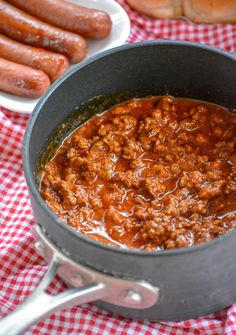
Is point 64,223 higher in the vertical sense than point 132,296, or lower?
higher

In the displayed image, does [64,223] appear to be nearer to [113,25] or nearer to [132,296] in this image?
[132,296]

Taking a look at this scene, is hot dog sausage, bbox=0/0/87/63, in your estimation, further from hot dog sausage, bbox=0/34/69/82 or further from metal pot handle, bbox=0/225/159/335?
metal pot handle, bbox=0/225/159/335

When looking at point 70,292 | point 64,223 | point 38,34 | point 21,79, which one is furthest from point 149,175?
point 38,34

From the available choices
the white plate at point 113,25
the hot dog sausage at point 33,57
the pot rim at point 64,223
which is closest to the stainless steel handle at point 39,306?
the pot rim at point 64,223

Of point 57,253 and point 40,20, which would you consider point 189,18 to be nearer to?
point 40,20

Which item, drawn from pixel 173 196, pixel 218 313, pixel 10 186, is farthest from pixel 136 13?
pixel 218 313

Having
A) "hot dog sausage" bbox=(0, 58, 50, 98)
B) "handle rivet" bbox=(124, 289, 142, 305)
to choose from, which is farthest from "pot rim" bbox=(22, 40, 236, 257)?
"hot dog sausage" bbox=(0, 58, 50, 98)

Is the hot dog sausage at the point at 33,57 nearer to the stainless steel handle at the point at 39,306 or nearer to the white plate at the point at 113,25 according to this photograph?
the white plate at the point at 113,25
